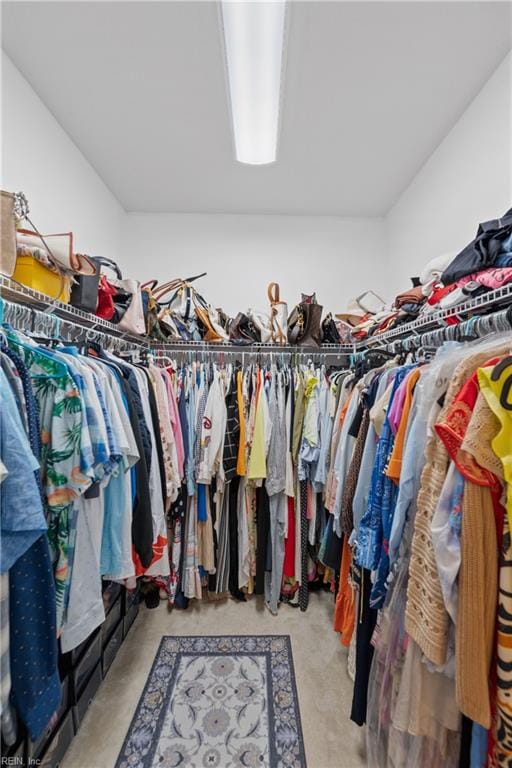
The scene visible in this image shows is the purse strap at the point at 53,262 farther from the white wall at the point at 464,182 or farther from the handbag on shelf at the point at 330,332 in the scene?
the white wall at the point at 464,182

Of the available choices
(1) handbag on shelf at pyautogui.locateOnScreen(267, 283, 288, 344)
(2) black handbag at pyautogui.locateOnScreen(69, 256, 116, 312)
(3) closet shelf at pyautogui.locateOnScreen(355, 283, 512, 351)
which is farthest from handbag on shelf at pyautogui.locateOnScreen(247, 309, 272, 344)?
(2) black handbag at pyautogui.locateOnScreen(69, 256, 116, 312)

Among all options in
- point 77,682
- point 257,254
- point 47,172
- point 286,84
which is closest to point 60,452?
point 77,682

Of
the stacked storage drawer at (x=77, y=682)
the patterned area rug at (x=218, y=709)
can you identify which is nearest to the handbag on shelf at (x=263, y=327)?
the stacked storage drawer at (x=77, y=682)

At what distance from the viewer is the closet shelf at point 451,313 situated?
88 cm

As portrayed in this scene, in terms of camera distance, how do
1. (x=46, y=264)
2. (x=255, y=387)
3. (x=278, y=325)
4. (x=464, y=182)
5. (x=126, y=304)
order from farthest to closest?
(x=278, y=325) < (x=255, y=387) < (x=126, y=304) < (x=464, y=182) < (x=46, y=264)

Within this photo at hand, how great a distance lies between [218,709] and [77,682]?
2.00 feet

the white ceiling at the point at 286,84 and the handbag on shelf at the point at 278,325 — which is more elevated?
the white ceiling at the point at 286,84

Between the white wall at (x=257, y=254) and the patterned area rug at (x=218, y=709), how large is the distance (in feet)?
7.15

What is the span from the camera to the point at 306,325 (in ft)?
6.22

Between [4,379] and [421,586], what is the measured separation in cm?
111

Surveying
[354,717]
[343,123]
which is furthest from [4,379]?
[343,123]

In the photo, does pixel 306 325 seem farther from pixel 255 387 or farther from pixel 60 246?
pixel 60 246

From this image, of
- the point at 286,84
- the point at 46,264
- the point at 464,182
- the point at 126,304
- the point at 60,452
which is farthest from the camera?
the point at 126,304

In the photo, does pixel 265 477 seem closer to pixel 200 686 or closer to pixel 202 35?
pixel 200 686
